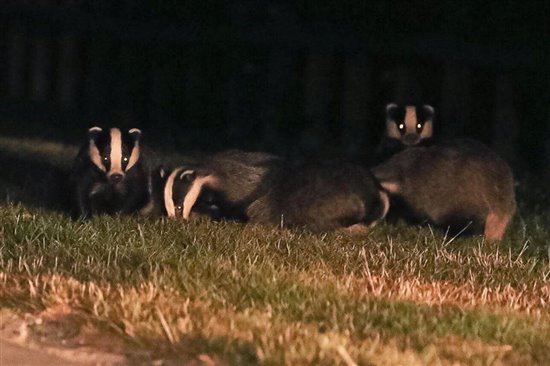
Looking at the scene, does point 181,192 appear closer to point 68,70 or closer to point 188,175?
point 188,175

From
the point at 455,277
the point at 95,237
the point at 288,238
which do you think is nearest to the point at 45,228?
the point at 95,237

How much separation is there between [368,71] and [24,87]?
685 cm

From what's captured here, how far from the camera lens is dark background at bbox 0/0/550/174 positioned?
48.9 ft

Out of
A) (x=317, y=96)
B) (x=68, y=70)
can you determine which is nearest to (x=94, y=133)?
(x=317, y=96)

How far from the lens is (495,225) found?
10.9m

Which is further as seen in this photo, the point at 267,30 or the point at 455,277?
the point at 267,30

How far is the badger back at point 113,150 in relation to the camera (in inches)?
435

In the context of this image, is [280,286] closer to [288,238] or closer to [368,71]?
[288,238]

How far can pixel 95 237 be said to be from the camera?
8.77 m

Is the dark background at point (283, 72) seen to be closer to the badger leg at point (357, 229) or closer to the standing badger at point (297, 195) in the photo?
the standing badger at point (297, 195)

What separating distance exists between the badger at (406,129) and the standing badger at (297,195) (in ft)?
4.87

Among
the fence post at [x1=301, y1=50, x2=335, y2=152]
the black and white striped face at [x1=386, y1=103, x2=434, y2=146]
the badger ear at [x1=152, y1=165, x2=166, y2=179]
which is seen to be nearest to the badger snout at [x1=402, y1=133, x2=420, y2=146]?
the black and white striped face at [x1=386, y1=103, x2=434, y2=146]

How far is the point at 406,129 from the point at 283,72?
4132mm

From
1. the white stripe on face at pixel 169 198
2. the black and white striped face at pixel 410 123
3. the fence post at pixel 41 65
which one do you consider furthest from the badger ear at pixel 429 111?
the fence post at pixel 41 65
